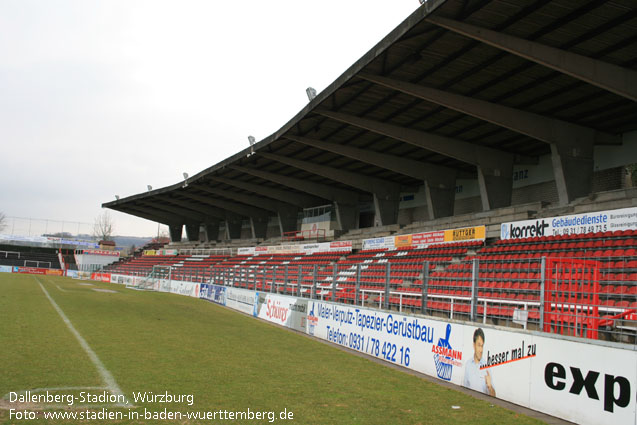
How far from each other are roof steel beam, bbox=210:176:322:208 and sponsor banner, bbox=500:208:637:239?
1097 inches

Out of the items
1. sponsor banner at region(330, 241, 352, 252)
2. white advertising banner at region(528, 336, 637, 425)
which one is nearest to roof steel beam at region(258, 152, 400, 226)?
sponsor banner at region(330, 241, 352, 252)

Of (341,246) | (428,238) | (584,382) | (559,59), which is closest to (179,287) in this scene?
(341,246)

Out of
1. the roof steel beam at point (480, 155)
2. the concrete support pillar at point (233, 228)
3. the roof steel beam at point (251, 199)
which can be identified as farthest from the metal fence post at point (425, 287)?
the concrete support pillar at point (233, 228)

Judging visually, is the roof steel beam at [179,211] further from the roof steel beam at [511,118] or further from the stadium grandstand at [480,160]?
the roof steel beam at [511,118]

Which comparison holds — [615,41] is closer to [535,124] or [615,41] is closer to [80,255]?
[535,124]

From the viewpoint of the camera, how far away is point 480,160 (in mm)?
25641

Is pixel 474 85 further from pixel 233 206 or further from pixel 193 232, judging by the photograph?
pixel 193 232

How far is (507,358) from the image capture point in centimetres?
792

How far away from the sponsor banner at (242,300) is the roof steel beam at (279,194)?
17498 mm

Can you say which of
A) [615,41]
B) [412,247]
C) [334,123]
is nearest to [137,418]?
[615,41]

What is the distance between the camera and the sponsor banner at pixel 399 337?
9.40 metres

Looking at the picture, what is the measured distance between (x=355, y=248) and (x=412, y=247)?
6.64 meters

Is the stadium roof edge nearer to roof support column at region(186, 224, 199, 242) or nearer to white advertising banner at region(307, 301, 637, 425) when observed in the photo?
white advertising banner at region(307, 301, 637, 425)

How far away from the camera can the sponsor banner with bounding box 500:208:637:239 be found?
13.6 m
